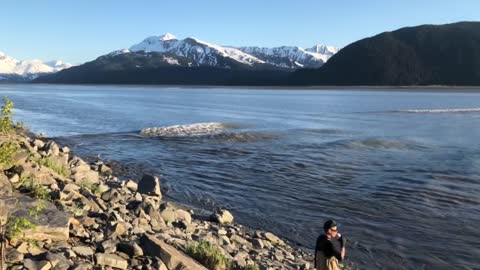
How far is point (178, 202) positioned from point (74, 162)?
4018 millimetres

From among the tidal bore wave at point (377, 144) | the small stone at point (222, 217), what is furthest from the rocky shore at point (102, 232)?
the tidal bore wave at point (377, 144)

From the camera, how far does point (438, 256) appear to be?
14.1 metres

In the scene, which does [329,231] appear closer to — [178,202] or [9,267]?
[9,267]

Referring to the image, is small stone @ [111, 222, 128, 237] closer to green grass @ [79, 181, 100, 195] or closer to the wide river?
green grass @ [79, 181, 100, 195]

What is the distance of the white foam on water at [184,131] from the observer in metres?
43.3

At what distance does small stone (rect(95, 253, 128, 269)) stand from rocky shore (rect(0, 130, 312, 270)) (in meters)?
0.02

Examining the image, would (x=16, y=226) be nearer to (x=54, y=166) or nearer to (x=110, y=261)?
(x=110, y=261)

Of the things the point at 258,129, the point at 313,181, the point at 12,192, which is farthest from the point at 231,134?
the point at 12,192

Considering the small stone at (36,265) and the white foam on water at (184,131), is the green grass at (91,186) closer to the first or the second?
the small stone at (36,265)

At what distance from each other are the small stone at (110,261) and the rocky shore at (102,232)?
0.6 inches

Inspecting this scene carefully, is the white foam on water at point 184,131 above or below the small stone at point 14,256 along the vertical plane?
below

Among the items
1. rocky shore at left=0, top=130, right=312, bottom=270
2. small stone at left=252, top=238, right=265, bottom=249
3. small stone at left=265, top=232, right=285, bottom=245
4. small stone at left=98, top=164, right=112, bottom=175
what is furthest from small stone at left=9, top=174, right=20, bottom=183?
small stone at left=98, top=164, right=112, bottom=175

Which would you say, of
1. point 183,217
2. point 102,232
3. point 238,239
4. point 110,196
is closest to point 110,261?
point 102,232

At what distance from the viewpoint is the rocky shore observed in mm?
8516
